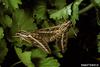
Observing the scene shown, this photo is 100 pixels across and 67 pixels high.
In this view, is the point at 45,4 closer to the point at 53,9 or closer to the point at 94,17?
the point at 53,9

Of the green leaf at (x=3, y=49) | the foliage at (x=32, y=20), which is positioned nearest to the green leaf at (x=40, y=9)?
the foliage at (x=32, y=20)

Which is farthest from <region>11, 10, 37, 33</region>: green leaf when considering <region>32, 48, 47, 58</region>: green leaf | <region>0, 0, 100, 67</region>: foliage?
<region>32, 48, 47, 58</region>: green leaf

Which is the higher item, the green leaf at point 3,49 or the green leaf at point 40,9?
the green leaf at point 40,9

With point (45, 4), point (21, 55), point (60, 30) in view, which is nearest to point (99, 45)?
point (60, 30)

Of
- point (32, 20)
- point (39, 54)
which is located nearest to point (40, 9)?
point (32, 20)

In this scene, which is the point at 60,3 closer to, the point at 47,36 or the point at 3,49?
the point at 47,36

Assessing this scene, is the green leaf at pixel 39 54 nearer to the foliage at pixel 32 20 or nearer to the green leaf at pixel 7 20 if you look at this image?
the foliage at pixel 32 20

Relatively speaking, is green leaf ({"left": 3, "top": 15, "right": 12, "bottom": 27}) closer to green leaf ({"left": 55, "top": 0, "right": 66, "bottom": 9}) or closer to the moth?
the moth
